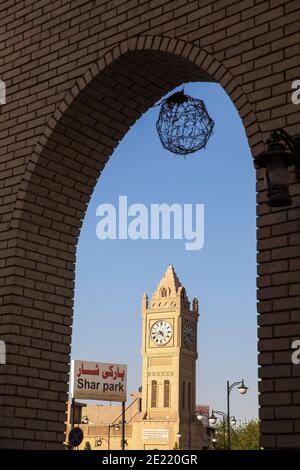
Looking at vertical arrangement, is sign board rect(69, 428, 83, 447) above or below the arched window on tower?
below

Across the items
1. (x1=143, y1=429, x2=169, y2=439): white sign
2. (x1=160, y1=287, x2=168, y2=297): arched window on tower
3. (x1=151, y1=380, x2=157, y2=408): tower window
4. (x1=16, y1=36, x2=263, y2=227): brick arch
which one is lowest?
(x1=143, y1=429, x2=169, y2=439): white sign

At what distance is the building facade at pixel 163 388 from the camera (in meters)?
87.6

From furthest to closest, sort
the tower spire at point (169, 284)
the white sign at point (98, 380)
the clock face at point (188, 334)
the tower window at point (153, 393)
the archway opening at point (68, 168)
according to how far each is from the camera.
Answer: the tower spire at point (169, 284) < the clock face at point (188, 334) < the tower window at point (153, 393) < the white sign at point (98, 380) < the archway opening at point (68, 168)

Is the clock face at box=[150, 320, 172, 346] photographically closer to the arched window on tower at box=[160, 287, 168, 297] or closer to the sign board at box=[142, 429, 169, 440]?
the arched window on tower at box=[160, 287, 168, 297]

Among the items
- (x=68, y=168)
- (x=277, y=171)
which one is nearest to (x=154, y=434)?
(x=68, y=168)

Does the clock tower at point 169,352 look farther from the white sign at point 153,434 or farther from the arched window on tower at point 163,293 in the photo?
the white sign at point 153,434

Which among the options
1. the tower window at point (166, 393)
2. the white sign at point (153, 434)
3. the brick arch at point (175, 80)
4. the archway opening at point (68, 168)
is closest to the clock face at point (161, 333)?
the tower window at point (166, 393)

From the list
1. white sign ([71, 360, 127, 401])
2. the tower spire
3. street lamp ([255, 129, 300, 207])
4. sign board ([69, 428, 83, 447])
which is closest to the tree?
white sign ([71, 360, 127, 401])

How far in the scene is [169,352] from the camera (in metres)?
101

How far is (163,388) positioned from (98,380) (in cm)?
4597

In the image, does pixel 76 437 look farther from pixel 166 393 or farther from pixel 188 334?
pixel 188 334

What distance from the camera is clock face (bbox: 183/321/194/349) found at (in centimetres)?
10325

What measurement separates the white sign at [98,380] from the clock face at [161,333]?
47.5 metres
